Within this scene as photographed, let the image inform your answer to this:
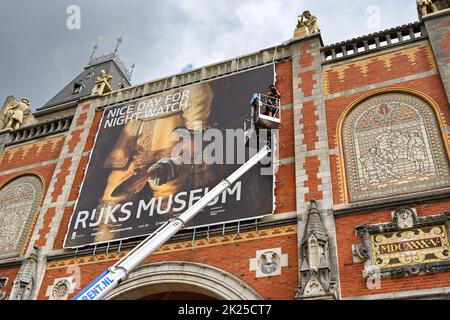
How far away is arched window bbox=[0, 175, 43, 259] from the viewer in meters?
15.5

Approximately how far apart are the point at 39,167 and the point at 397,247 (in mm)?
12706

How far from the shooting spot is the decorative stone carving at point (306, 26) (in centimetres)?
1583

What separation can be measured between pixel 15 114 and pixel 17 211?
5.48 meters

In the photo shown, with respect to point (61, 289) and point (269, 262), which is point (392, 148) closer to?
point (269, 262)

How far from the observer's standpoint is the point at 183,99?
16297mm

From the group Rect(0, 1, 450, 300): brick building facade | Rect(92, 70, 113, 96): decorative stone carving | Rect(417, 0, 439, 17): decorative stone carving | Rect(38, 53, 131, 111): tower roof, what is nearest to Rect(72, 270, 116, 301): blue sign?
Rect(0, 1, 450, 300): brick building facade

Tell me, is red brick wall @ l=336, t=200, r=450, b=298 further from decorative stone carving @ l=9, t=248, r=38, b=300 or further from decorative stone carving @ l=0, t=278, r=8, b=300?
decorative stone carving @ l=0, t=278, r=8, b=300

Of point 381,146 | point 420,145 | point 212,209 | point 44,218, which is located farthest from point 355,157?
point 44,218

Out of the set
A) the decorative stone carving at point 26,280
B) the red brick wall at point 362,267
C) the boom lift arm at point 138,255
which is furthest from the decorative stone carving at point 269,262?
the decorative stone carving at point 26,280

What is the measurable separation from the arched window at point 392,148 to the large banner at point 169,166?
2.33 metres

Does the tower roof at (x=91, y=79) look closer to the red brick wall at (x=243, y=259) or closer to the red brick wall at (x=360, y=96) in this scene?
the red brick wall at (x=243, y=259)

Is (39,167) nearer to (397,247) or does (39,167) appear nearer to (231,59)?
(231,59)

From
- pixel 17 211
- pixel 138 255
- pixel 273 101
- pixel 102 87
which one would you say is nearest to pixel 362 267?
pixel 138 255

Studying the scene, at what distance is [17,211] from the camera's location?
53.8 feet
